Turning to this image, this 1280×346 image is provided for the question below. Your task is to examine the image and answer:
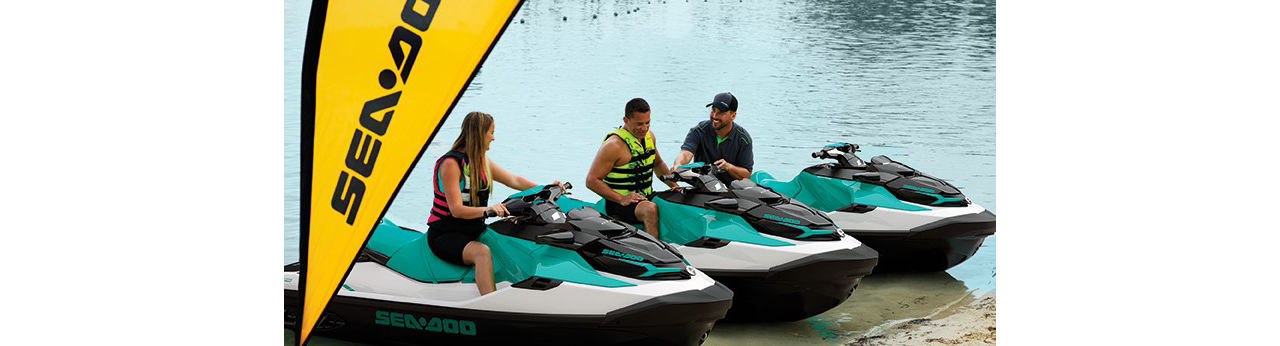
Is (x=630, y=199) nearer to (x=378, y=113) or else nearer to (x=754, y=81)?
(x=378, y=113)

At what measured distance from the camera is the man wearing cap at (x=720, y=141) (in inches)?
230

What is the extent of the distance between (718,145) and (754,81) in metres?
5.70

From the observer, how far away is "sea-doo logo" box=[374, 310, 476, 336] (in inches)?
173

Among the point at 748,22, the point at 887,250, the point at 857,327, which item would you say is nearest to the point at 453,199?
the point at 857,327

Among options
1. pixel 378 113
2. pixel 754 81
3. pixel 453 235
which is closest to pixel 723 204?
pixel 453 235

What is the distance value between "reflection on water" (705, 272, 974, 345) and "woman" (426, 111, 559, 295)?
116 cm

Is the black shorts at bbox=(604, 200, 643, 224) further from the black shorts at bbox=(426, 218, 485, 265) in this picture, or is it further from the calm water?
the calm water

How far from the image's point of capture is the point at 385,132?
3.41 m

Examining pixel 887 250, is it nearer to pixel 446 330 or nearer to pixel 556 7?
pixel 446 330

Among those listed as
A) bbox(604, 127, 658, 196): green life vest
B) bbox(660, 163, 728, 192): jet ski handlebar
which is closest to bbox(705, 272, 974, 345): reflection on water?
bbox(660, 163, 728, 192): jet ski handlebar

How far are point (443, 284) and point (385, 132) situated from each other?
4.14 feet

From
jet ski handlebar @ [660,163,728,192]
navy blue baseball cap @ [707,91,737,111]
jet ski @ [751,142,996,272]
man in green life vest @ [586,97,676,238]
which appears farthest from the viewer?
jet ski @ [751,142,996,272]

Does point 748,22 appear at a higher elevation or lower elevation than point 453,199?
higher

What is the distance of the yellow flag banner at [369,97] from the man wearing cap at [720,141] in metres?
2.54
